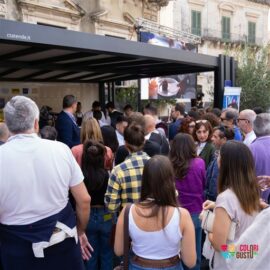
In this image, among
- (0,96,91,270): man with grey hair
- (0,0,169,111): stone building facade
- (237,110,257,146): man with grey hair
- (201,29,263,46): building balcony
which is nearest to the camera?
(0,96,91,270): man with grey hair

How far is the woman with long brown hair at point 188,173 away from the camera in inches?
147

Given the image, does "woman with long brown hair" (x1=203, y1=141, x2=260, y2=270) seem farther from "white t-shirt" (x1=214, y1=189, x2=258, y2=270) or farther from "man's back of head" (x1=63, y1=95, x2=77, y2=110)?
"man's back of head" (x1=63, y1=95, x2=77, y2=110)

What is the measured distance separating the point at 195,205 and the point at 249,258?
1628 mm

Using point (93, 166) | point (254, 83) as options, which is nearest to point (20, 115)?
point (93, 166)

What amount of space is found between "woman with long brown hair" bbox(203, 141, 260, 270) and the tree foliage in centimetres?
1855

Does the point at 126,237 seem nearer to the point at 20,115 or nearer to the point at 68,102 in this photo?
the point at 20,115

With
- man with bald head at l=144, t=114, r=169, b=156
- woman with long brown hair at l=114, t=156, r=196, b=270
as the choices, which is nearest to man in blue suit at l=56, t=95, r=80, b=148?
man with bald head at l=144, t=114, r=169, b=156

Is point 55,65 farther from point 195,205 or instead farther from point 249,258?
point 249,258

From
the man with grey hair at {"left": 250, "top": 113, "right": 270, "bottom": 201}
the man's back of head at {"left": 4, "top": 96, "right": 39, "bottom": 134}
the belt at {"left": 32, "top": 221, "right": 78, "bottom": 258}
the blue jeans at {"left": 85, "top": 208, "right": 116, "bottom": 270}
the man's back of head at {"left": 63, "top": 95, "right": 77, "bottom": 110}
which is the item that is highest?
the man's back of head at {"left": 63, "top": 95, "right": 77, "bottom": 110}

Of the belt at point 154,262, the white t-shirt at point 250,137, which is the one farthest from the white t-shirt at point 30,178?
the white t-shirt at point 250,137

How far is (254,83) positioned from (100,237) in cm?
1928

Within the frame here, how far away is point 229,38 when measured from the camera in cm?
3272

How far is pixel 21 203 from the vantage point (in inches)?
99.3

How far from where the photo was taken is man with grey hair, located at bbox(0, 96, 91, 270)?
251 centimetres
